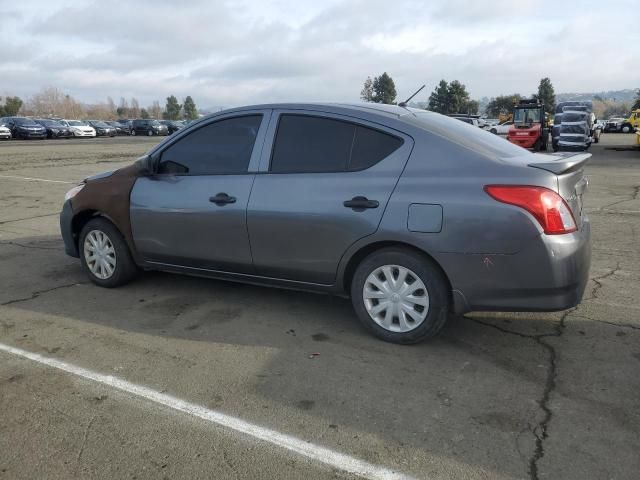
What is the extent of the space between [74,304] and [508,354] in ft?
11.9

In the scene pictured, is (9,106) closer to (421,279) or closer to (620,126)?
(620,126)

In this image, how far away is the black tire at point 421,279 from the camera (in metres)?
3.79

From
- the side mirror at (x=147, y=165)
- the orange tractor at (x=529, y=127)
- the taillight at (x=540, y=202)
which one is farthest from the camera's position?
the orange tractor at (x=529, y=127)


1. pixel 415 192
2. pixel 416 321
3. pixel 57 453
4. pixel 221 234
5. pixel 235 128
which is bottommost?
pixel 57 453

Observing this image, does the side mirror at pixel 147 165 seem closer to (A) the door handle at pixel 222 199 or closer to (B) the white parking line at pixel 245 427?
(A) the door handle at pixel 222 199

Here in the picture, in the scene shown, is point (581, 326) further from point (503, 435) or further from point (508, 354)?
point (503, 435)

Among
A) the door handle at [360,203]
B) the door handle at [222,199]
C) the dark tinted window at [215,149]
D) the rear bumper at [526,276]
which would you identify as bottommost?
the rear bumper at [526,276]

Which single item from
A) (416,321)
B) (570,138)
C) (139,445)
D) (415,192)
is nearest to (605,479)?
(416,321)

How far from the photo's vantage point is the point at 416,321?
12.8 ft

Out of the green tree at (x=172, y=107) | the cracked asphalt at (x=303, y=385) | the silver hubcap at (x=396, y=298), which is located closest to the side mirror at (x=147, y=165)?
the cracked asphalt at (x=303, y=385)

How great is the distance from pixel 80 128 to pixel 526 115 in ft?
109

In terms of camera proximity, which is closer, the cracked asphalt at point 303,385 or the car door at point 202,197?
the cracked asphalt at point 303,385

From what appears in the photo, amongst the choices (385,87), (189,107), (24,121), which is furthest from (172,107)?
(24,121)

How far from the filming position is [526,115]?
27.7 m
